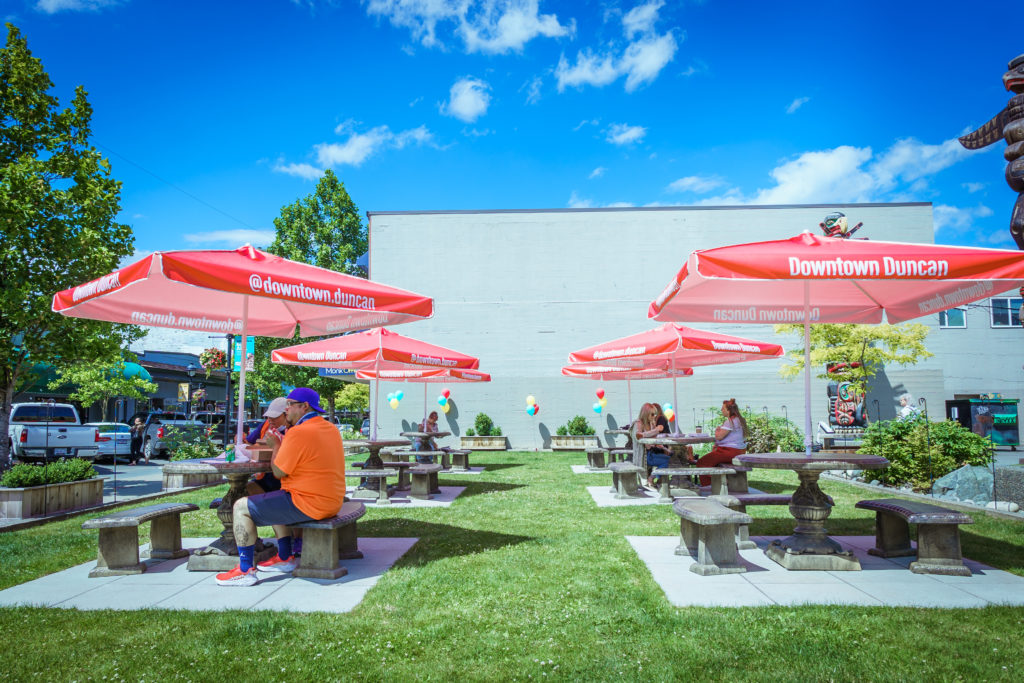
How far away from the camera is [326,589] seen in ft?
17.5

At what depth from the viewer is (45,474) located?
9391 mm

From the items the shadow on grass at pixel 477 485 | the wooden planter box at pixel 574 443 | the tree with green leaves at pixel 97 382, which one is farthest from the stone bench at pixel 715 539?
the tree with green leaves at pixel 97 382

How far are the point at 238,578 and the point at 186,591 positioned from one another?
40 cm

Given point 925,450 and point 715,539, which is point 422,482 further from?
point 925,450

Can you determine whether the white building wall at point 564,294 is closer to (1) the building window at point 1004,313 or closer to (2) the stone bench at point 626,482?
(1) the building window at point 1004,313

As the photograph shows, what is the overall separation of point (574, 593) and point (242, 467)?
3.11 m

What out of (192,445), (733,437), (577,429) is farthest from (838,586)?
(577,429)

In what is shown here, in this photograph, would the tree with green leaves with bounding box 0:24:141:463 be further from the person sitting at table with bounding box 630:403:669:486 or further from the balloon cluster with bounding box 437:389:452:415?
the balloon cluster with bounding box 437:389:452:415

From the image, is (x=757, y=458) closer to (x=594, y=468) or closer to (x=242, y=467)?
(x=242, y=467)

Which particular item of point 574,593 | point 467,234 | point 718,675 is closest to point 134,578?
point 574,593

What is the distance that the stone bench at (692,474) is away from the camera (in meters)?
8.86

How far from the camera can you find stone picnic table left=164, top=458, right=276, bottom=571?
571cm

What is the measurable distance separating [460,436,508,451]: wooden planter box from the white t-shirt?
48.7 ft

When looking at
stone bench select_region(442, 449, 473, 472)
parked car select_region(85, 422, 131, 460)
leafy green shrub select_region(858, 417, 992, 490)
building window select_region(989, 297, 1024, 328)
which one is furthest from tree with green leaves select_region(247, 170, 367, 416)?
building window select_region(989, 297, 1024, 328)
